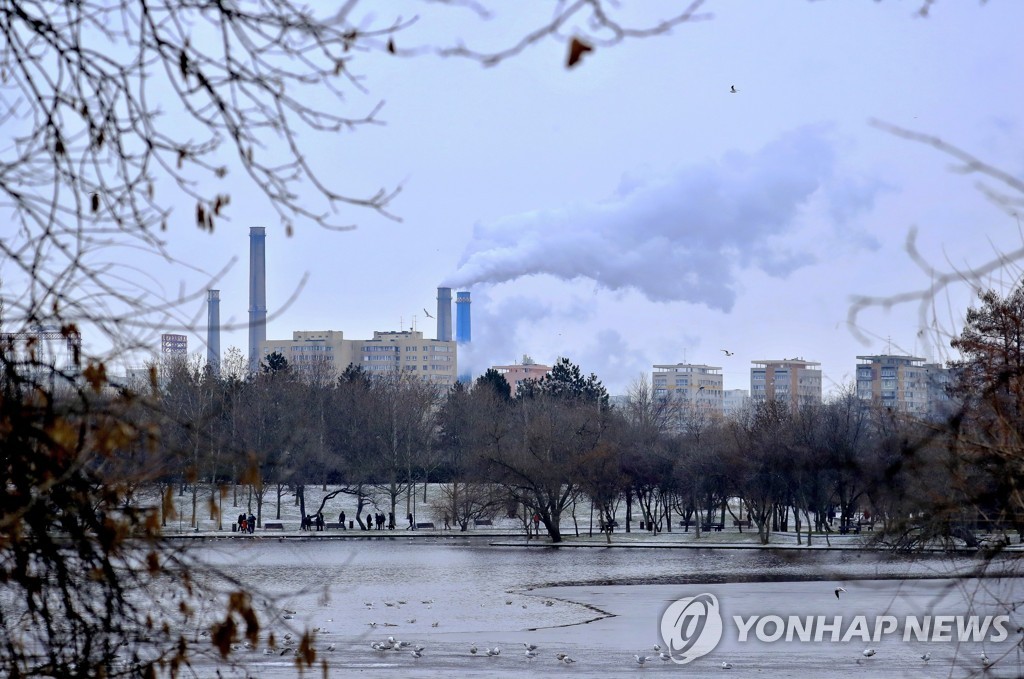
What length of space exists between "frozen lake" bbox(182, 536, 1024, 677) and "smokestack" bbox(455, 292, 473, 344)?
106 meters

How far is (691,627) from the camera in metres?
24.6

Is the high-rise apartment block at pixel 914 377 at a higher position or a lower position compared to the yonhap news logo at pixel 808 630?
higher

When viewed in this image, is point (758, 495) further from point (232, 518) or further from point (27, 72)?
point (27, 72)

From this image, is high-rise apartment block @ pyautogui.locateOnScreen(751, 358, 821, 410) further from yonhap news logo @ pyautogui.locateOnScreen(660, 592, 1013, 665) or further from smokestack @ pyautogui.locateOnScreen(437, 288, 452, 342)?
yonhap news logo @ pyautogui.locateOnScreen(660, 592, 1013, 665)

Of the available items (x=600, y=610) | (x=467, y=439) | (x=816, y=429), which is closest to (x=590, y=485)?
(x=816, y=429)

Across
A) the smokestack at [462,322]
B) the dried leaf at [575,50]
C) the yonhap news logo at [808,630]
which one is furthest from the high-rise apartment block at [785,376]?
the dried leaf at [575,50]

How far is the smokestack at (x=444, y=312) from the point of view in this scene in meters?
155

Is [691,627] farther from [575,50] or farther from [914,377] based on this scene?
[575,50]

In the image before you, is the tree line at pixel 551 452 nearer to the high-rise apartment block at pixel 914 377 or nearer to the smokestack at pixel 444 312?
the high-rise apartment block at pixel 914 377

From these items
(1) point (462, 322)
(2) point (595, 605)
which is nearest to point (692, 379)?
(1) point (462, 322)

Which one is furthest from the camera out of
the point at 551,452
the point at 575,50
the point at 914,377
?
the point at 551,452

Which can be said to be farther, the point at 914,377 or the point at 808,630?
the point at 808,630

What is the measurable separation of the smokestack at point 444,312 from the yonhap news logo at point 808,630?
130 m

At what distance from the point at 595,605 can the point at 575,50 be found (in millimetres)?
25350
